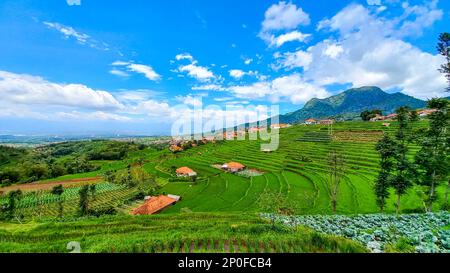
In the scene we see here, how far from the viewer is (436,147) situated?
45.9ft

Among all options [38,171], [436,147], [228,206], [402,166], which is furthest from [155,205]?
[38,171]

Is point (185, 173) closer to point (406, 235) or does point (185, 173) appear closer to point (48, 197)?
point (48, 197)

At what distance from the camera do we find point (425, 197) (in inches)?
663

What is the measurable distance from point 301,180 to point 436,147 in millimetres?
14938

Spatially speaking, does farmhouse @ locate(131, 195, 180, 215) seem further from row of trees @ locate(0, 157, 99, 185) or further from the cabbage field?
row of trees @ locate(0, 157, 99, 185)

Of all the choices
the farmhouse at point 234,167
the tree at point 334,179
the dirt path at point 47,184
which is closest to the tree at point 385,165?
the tree at point 334,179

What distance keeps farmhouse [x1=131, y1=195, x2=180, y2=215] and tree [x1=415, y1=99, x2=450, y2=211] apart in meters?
23.2

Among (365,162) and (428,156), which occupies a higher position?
(428,156)

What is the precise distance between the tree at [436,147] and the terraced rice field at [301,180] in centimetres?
319
